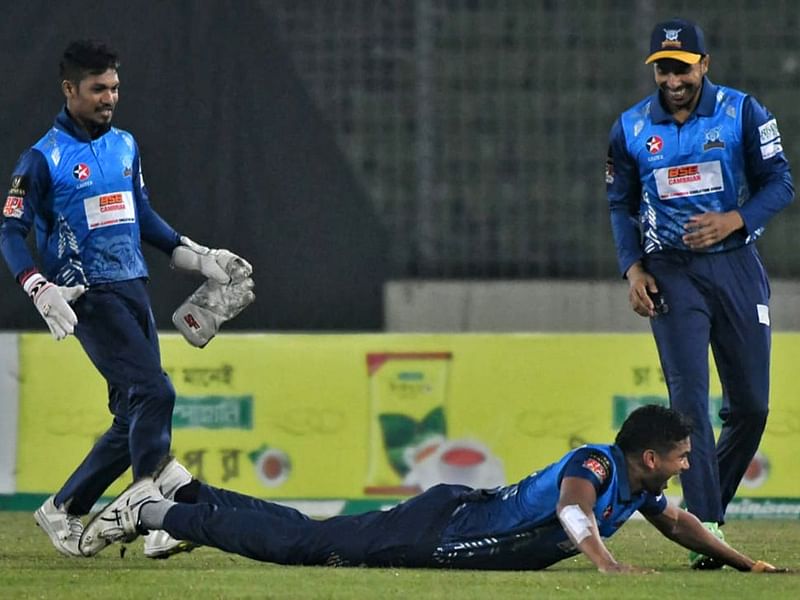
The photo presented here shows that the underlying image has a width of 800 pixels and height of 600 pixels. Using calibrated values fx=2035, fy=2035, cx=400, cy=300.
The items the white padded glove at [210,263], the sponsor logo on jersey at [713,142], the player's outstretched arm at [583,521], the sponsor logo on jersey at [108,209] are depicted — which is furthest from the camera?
the white padded glove at [210,263]

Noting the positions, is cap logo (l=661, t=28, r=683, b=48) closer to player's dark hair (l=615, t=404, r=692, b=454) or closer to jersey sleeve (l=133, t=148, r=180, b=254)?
player's dark hair (l=615, t=404, r=692, b=454)

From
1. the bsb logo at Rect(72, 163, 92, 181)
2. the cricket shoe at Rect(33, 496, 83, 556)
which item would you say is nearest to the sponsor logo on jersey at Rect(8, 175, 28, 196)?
the bsb logo at Rect(72, 163, 92, 181)

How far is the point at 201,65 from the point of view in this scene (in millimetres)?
10562

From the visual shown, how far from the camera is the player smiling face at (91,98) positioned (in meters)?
7.04

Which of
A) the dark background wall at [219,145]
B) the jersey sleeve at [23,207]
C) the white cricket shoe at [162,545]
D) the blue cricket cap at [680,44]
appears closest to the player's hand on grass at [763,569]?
the blue cricket cap at [680,44]

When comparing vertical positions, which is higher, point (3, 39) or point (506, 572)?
point (3, 39)

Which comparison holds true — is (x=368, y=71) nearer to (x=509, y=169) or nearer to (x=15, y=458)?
(x=509, y=169)

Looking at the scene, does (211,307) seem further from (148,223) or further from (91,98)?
(91,98)

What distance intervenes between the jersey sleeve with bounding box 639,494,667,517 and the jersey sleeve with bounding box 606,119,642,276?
1068 mm

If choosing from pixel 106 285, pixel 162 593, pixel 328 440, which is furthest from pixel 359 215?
pixel 162 593

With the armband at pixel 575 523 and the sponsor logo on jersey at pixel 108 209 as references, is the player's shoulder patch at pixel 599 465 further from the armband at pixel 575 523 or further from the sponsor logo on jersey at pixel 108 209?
the sponsor logo on jersey at pixel 108 209

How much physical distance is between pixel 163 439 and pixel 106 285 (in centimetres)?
57

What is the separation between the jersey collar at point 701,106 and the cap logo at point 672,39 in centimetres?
19

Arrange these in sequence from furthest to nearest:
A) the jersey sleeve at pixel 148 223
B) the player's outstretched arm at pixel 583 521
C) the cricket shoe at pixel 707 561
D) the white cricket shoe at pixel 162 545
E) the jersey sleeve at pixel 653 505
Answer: the jersey sleeve at pixel 148 223, the white cricket shoe at pixel 162 545, the cricket shoe at pixel 707 561, the jersey sleeve at pixel 653 505, the player's outstretched arm at pixel 583 521
